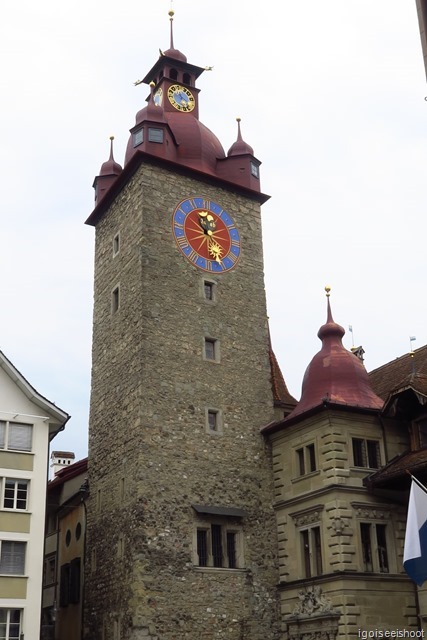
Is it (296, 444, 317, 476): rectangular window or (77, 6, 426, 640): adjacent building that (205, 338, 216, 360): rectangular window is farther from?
(296, 444, 317, 476): rectangular window

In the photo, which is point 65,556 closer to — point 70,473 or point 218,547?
point 70,473

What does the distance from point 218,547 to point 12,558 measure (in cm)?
635

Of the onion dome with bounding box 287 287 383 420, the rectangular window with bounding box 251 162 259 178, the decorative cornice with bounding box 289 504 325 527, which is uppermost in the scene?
the rectangular window with bounding box 251 162 259 178

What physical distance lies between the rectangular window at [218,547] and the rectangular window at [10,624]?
5.55m


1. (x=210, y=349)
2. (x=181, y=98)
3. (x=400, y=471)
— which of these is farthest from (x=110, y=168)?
(x=400, y=471)

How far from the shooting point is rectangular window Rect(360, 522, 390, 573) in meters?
25.9

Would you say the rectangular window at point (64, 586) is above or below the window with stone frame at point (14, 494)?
below

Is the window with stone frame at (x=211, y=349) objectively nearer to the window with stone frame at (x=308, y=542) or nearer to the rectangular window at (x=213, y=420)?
the rectangular window at (x=213, y=420)

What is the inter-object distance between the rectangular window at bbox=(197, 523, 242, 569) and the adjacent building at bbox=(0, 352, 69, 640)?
4.93 meters

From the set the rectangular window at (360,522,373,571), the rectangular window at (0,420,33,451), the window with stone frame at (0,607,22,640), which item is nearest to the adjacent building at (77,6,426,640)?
the rectangular window at (360,522,373,571)

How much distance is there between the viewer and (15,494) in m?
25.0

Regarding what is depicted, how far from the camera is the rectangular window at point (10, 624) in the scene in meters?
23.6

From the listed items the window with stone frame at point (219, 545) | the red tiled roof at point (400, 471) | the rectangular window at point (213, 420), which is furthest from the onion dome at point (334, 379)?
the window with stone frame at point (219, 545)

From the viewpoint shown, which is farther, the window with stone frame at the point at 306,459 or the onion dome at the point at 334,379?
the onion dome at the point at 334,379
